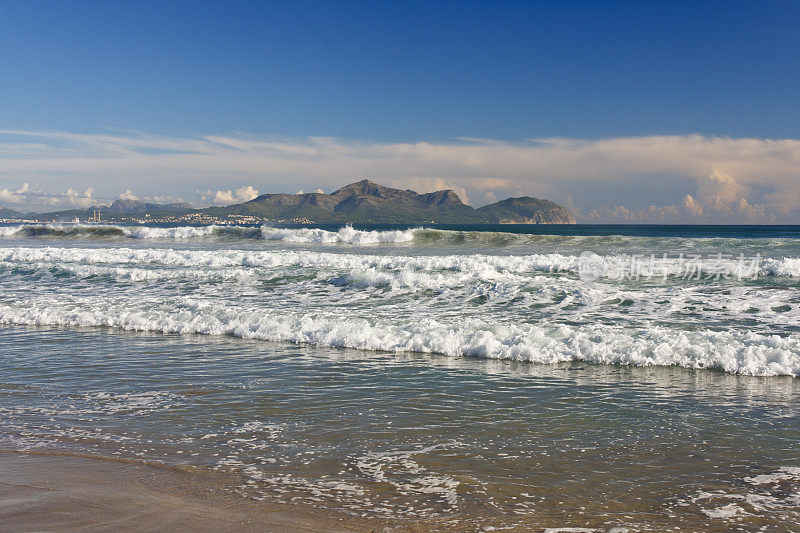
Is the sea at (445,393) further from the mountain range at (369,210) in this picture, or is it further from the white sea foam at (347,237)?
the mountain range at (369,210)

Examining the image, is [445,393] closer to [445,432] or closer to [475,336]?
[445,432]

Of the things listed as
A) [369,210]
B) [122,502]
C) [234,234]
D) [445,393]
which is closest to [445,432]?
[445,393]

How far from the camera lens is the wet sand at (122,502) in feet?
11.4

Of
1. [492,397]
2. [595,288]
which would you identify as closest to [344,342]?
[492,397]

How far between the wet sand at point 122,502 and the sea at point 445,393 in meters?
0.19

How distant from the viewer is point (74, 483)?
4.14 metres

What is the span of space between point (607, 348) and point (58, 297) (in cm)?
1397

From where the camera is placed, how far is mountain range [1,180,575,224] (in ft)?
452

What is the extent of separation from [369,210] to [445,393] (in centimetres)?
15393

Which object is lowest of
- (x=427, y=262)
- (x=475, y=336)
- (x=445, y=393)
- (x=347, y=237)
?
(x=445, y=393)

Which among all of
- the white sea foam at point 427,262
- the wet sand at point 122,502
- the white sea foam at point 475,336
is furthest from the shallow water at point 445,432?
the white sea foam at point 427,262

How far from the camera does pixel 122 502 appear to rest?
12.5 ft

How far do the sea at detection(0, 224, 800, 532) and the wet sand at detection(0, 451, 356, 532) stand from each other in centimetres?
19

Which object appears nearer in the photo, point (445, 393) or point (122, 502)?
point (122, 502)
